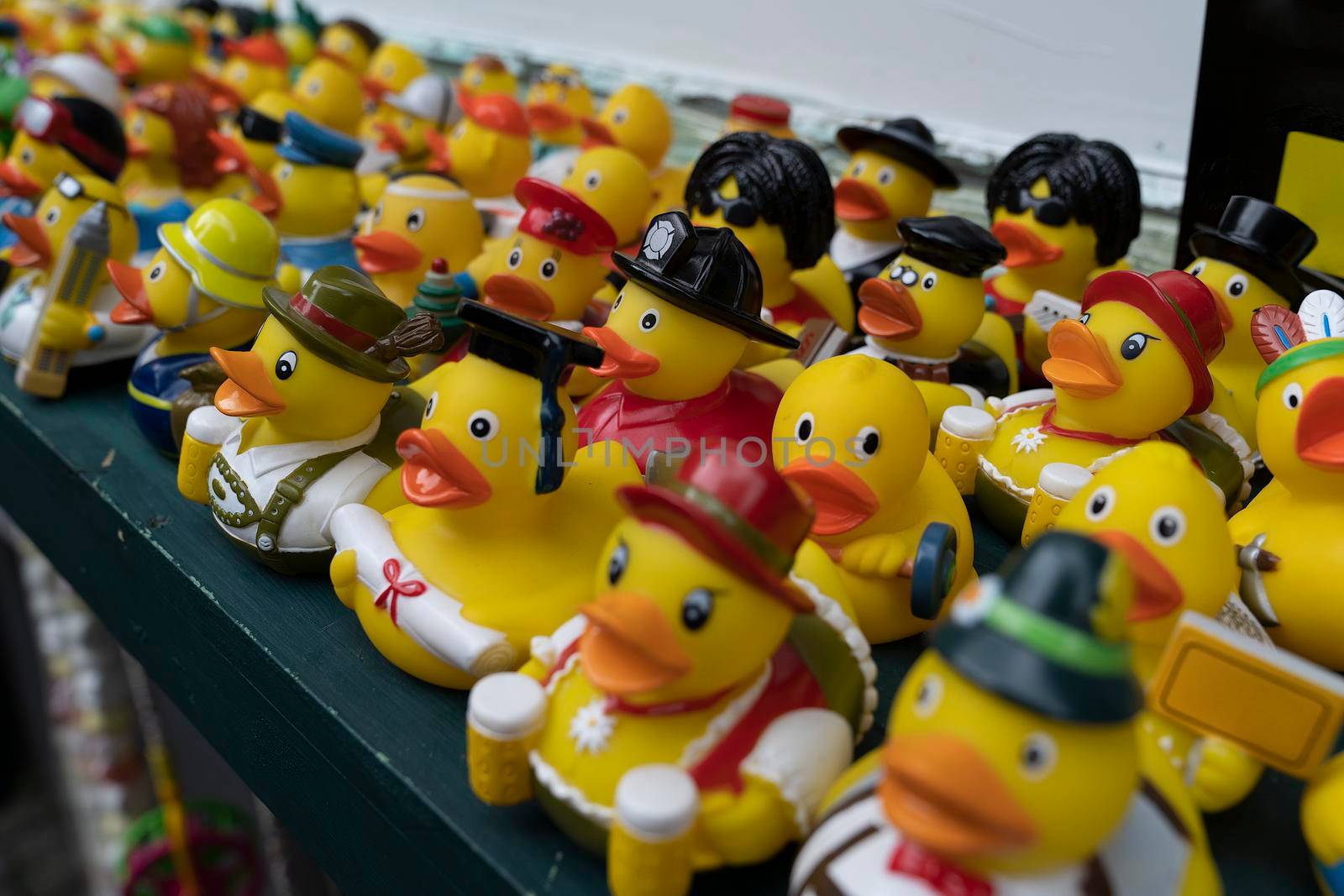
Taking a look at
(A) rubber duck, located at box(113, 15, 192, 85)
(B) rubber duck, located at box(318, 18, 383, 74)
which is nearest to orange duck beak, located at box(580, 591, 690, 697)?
(B) rubber duck, located at box(318, 18, 383, 74)

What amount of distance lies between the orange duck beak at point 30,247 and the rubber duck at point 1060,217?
6.37ft

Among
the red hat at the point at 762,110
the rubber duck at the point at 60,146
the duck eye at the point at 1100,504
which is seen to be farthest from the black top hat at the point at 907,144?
the rubber duck at the point at 60,146

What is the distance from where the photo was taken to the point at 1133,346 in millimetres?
1647

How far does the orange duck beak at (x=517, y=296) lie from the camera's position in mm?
1965

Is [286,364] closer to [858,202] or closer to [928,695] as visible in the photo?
[928,695]

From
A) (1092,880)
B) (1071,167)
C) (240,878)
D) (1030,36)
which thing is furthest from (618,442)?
(240,878)

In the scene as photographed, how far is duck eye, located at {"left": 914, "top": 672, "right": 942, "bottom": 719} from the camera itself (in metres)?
0.95

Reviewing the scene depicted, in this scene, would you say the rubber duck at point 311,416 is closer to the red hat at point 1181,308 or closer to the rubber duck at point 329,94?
the red hat at point 1181,308

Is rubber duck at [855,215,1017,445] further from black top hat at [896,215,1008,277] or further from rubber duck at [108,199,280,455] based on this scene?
rubber duck at [108,199,280,455]

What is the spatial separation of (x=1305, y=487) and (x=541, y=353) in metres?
1.05

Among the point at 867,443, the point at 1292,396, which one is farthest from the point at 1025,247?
the point at 867,443

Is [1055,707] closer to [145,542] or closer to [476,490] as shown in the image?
[476,490]

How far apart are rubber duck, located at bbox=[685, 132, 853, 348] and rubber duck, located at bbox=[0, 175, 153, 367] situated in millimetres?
1185

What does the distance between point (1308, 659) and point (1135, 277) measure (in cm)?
58
